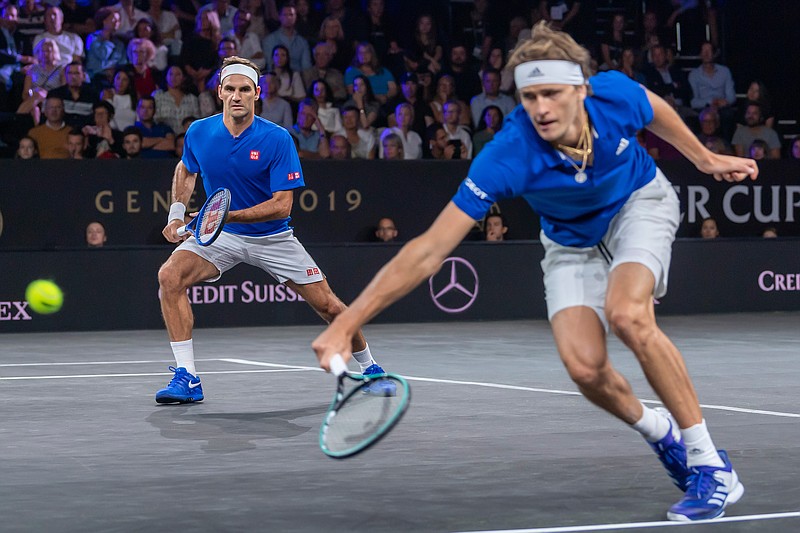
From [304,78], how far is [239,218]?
8.62m

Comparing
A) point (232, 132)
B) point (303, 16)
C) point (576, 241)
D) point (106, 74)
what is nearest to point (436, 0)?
point (303, 16)

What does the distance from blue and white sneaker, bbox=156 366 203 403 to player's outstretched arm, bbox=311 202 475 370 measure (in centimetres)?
424

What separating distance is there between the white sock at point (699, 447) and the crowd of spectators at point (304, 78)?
10.6 metres

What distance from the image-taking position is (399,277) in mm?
4539

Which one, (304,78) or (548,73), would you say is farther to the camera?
(304,78)

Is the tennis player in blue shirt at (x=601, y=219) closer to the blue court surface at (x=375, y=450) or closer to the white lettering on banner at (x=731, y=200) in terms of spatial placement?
the blue court surface at (x=375, y=450)

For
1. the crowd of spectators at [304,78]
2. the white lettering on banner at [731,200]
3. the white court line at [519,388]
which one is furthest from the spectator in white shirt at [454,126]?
the white court line at [519,388]

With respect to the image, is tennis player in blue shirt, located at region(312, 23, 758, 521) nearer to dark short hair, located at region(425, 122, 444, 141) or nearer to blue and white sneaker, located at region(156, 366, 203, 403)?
blue and white sneaker, located at region(156, 366, 203, 403)

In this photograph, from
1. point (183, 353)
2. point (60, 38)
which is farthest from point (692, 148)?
point (60, 38)

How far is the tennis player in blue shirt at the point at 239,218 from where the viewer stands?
338 inches

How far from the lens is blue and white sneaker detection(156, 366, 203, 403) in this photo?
8.62 metres

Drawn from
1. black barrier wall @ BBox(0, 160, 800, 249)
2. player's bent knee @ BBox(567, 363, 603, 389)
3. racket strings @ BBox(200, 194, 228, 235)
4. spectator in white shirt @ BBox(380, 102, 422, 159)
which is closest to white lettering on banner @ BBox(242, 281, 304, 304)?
black barrier wall @ BBox(0, 160, 800, 249)

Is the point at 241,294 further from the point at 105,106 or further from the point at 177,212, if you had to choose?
the point at 177,212

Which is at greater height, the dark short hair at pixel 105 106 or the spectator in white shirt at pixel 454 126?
the dark short hair at pixel 105 106
